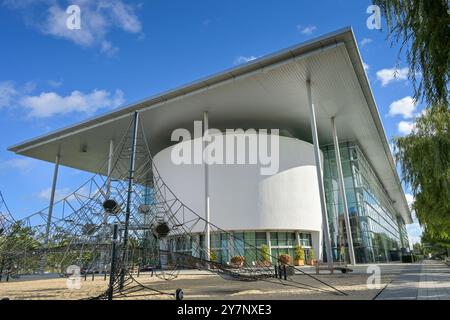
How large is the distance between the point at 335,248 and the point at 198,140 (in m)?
12.6

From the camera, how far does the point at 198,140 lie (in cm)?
2359

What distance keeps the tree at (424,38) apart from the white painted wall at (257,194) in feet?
60.5

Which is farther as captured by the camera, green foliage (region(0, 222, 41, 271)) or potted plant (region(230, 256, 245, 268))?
potted plant (region(230, 256, 245, 268))

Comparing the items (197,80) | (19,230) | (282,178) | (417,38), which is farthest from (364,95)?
(19,230)

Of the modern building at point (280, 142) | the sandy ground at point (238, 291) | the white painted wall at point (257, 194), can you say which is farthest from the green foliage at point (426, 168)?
the white painted wall at point (257, 194)

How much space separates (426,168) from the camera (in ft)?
38.2

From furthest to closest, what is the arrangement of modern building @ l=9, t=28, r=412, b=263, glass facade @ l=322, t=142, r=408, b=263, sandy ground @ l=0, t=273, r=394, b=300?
glass facade @ l=322, t=142, r=408, b=263 → modern building @ l=9, t=28, r=412, b=263 → sandy ground @ l=0, t=273, r=394, b=300

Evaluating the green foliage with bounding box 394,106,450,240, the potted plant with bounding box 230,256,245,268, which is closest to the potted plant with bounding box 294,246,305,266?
the potted plant with bounding box 230,256,245,268

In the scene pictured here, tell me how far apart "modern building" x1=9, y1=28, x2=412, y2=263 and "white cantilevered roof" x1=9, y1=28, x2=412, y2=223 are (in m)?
0.06

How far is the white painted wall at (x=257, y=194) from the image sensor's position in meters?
22.6

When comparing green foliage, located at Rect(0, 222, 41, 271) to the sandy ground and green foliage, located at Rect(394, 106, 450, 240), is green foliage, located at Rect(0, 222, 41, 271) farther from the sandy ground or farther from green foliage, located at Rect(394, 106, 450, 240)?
green foliage, located at Rect(394, 106, 450, 240)

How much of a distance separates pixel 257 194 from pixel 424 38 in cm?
1900

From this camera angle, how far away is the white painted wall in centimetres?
2259

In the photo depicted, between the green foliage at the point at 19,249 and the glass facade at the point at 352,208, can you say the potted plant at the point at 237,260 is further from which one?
the green foliage at the point at 19,249
